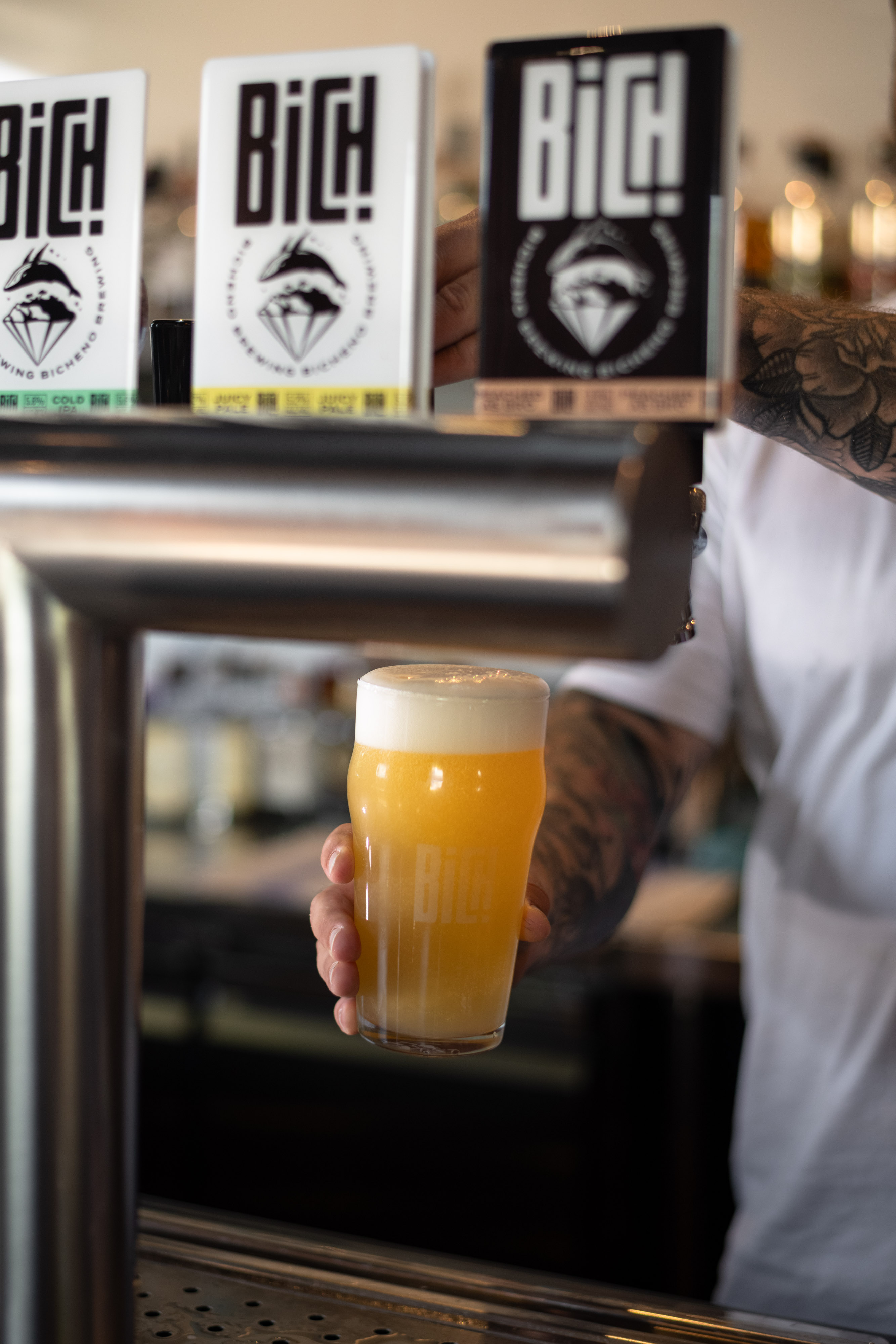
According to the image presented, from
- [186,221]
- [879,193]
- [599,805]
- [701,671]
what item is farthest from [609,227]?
[186,221]

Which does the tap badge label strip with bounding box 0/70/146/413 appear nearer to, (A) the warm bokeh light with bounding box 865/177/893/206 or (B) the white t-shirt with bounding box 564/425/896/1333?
(B) the white t-shirt with bounding box 564/425/896/1333

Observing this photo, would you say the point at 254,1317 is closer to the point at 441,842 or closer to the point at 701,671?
the point at 441,842

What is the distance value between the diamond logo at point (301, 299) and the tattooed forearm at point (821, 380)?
1.11 ft

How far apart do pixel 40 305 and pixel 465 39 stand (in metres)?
3.04

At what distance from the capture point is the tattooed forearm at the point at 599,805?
44.3 inches

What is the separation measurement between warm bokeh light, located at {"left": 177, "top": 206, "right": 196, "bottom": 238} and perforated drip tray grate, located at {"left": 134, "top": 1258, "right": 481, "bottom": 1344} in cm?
310

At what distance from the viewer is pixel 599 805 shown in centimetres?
125

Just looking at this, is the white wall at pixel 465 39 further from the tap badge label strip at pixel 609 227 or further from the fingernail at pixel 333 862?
the tap badge label strip at pixel 609 227

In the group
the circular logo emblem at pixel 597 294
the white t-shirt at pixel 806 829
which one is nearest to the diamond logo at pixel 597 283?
the circular logo emblem at pixel 597 294

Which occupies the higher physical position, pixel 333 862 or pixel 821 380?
pixel 821 380

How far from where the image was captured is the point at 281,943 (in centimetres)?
274

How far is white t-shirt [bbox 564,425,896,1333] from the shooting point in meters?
1.33

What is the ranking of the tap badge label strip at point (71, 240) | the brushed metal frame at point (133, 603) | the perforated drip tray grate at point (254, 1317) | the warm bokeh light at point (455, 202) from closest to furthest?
the brushed metal frame at point (133, 603) < the tap badge label strip at point (71, 240) < the perforated drip tray grate at point (254, 1317) < the warm bokeh light at point (455, 202)

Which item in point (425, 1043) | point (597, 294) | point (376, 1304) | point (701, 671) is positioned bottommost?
point (376, 1304)
